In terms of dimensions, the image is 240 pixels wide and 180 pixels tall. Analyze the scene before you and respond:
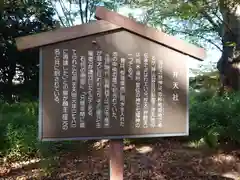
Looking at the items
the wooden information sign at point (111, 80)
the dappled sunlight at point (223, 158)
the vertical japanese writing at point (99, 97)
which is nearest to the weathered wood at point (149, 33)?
the wooden information sign at point (111, 80)

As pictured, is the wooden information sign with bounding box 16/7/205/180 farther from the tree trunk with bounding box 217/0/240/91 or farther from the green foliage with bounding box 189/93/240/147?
the tree trunk with bounding box 217/0/240/91

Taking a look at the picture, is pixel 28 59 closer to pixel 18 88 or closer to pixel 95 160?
pixel 18 88

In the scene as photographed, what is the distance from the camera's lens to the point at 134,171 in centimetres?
548

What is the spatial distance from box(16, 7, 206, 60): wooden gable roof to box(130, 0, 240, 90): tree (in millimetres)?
A: 2021

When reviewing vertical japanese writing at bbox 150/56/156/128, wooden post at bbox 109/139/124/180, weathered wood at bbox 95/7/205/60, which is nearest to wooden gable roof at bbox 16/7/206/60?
weathered wood at bbox 95/7/205/60

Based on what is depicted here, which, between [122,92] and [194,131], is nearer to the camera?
[122,92]

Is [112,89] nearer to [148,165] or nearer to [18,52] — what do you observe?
[148,165]

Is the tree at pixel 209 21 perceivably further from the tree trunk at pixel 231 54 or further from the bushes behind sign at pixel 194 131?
the bushes behind sign at pixel 194 131

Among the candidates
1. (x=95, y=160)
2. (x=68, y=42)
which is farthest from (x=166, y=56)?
(x=95, y=160)

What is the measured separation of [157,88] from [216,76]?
14.1 meters

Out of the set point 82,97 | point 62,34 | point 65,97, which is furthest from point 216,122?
point 62,34

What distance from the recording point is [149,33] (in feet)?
12.1

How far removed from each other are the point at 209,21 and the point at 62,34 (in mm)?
11473

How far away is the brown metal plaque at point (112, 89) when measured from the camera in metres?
3.41
